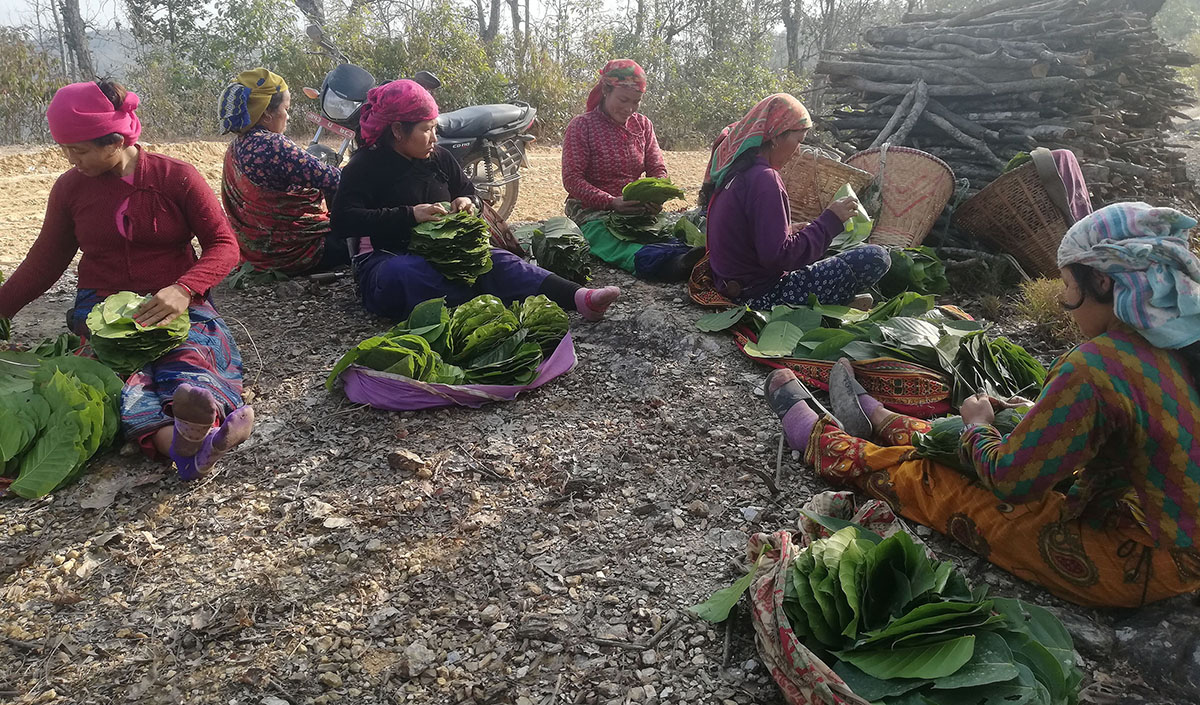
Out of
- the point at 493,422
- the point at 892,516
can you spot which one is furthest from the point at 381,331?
the point at 892,516

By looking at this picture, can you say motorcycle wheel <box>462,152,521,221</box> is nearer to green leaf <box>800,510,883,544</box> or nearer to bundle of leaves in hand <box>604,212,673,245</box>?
bundle of leaves in hand <box>604,212,673,245</box>

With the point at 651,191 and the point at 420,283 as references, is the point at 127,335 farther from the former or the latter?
the point at 651,191

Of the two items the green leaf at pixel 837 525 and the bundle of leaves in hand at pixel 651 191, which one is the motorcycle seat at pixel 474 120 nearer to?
the bundle of leaves in hand at pixel 651 191

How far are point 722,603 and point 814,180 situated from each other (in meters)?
2.88

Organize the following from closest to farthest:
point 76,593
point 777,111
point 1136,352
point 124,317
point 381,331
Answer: point 1136,352, point 76,593, point 124,317, point 777,111, point 381,331

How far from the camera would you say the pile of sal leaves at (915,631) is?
1.46m

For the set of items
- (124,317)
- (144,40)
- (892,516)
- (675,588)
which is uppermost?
(144,40)

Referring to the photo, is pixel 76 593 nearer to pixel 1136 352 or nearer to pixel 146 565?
pixel 146 565

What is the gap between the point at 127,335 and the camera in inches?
91.7

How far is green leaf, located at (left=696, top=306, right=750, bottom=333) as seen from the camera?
10.7 ft

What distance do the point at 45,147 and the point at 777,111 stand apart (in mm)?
7790

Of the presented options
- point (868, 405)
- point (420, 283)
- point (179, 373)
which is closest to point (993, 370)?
point (868, 405)

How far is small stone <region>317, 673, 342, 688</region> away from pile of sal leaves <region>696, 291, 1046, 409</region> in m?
1.91

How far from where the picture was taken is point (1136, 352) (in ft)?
5.10
